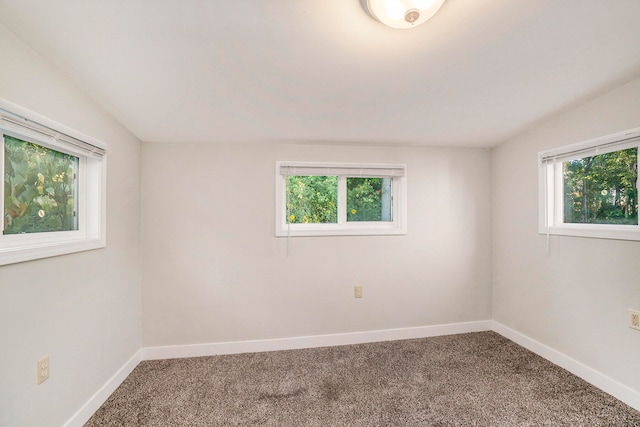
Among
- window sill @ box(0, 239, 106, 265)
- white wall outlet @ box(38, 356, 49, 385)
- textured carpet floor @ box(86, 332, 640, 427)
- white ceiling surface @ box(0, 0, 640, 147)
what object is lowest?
textured carpet floor @ box(86, 332, 640, 427)

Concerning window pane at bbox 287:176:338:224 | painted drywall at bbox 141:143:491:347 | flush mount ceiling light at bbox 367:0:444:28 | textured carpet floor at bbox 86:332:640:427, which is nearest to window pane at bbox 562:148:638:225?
painted drywall at bbox 141:143:491:347

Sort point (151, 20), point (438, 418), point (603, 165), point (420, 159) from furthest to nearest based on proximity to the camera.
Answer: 1. point (420, 159)
2. point (603, 165)
3. point (438, 418)
4. point (151, 20)

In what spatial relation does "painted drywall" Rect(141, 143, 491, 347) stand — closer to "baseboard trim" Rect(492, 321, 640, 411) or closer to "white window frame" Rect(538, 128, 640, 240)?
"baseboard trim" Rect(492, 321, 640, 411)

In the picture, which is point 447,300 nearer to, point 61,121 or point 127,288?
point 127,288

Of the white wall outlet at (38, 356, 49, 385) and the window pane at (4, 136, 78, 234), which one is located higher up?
the window pane at (4, 136, 78, 234)

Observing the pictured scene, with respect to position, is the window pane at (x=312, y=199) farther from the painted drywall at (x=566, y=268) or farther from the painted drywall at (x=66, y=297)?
the painted drywall at (x=566, y=268)

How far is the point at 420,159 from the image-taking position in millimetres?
2672

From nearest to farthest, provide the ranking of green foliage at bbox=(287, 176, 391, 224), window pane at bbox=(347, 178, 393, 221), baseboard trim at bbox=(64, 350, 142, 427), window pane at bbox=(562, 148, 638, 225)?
1. baseboard trim at bbox=(64, 350, 142, 427)
2. window pane at bbox=(562, 148, 638, 225)
3. green foliage at bbox=(287, 176, 391, 224)
4. window pane at bbox=(347, 178, 393, 221)

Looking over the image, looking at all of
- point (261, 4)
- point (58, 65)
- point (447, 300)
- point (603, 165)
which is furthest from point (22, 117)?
point (603, 165)

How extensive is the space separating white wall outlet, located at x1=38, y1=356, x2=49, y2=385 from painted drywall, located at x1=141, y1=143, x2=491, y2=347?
3.20 feet

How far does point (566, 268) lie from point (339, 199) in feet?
6.38

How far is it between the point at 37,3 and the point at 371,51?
1407mm

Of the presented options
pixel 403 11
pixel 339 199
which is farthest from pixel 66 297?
pixel 403 11

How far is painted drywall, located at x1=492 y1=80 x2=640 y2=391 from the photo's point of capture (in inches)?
68.6
